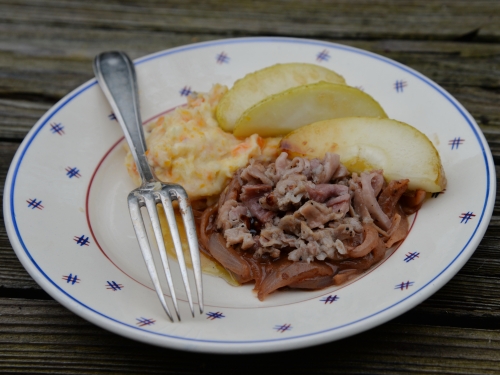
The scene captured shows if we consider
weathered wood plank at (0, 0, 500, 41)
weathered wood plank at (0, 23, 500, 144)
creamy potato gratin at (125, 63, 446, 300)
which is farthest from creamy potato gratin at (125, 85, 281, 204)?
weathered wood plank at (0, 0, 500, 41)

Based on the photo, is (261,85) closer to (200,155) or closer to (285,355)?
(200,155)

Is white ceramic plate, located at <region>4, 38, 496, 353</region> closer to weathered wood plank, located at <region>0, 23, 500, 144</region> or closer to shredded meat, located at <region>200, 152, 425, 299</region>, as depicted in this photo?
shredded meat, located at <region>200, 152, 425, 299</region>

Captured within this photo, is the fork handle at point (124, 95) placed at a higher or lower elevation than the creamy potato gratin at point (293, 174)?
higher

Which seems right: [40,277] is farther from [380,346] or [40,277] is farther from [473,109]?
[473,109]

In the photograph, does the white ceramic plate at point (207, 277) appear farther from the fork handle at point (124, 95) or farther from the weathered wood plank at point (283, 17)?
the weathered wood plank at point (283, 17)

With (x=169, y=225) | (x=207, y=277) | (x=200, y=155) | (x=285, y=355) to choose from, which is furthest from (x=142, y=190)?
(x=285, y=355)

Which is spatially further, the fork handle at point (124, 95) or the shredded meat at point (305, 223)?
the fork handle at point (124, 95)

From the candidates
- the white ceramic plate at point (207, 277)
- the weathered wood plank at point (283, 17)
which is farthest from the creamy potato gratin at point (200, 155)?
the weathered wood plank at point (283, 17)

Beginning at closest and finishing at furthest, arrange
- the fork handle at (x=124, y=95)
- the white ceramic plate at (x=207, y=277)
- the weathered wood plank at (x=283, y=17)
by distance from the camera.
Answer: the white ceramic plate at (x=207, y=277) → the fork handle at (x=124, y=95) → the weathered wood plank at (x=283, y=17)
